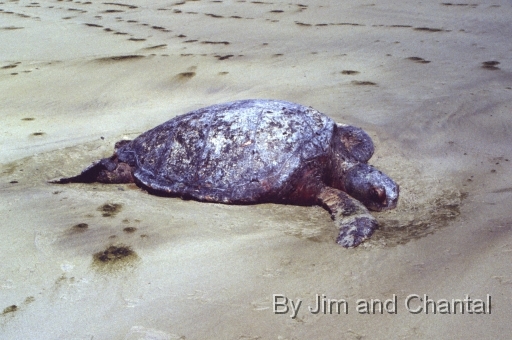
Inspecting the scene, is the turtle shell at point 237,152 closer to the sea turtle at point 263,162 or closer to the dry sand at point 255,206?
the sea turtle at point 263,162

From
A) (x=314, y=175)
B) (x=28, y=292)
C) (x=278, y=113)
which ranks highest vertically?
(x=278, y=113)

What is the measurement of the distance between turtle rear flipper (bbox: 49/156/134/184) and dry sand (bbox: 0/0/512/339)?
0.31ft

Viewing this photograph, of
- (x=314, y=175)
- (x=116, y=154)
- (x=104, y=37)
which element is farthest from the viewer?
(x=104, y=37)

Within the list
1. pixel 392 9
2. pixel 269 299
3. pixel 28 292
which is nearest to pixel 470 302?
pixel 269 299

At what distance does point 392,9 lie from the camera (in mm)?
7539

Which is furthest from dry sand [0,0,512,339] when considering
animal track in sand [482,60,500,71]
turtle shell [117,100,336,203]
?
turtle shell [117,100,336,203]

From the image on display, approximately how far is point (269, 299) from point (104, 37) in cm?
577

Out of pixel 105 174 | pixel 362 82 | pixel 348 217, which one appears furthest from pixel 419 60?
pixel 105 174

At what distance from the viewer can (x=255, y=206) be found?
3229 millimetres

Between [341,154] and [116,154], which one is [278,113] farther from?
[116,154]

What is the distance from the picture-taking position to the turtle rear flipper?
12.1ft

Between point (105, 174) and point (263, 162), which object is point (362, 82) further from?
point (105, 174)

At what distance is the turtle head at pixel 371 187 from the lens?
3.14 metres

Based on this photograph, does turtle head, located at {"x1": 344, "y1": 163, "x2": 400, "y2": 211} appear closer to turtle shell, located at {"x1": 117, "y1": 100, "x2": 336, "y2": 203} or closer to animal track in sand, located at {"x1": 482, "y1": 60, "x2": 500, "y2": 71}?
turtle shell, located at {"x1": 117, "y1": 100, "x2": 336, "y2": 203}
